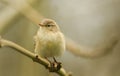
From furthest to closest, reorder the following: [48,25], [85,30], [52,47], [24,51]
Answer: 1. [85,30]
2. [48,25]
3. [52,47]
4. [24,51]

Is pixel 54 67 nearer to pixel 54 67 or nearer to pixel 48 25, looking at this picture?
pixel 54 67

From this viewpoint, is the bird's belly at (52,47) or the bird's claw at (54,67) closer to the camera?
the bird's claw at (54,67)

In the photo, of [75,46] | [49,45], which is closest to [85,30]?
→ [75,46]

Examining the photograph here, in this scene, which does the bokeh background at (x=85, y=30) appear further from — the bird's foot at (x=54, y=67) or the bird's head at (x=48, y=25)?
the bird's foot at (x=54, y=67)

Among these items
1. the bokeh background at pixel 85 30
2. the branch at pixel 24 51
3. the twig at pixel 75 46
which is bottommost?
the branch at pixel 24 51

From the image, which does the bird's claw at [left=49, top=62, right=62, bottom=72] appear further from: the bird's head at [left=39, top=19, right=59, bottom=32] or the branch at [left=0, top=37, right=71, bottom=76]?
the bird's head at [left=39, top=19, right=59, bottom=32]

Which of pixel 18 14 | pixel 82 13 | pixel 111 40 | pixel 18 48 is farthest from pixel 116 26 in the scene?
pixel 18 48

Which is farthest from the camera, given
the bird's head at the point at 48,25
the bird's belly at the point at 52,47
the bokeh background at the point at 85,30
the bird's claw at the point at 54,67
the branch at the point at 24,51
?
the bokeh background at the point at 85,30

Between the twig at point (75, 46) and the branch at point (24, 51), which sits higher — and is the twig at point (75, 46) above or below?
above

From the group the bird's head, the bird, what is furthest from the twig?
the bird

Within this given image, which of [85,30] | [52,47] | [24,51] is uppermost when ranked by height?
[85,30]

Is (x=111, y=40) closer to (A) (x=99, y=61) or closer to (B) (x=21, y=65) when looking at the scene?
(B) (x=21, y=65)

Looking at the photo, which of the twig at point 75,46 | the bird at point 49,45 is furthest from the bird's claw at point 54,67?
the twig at point 75,46
